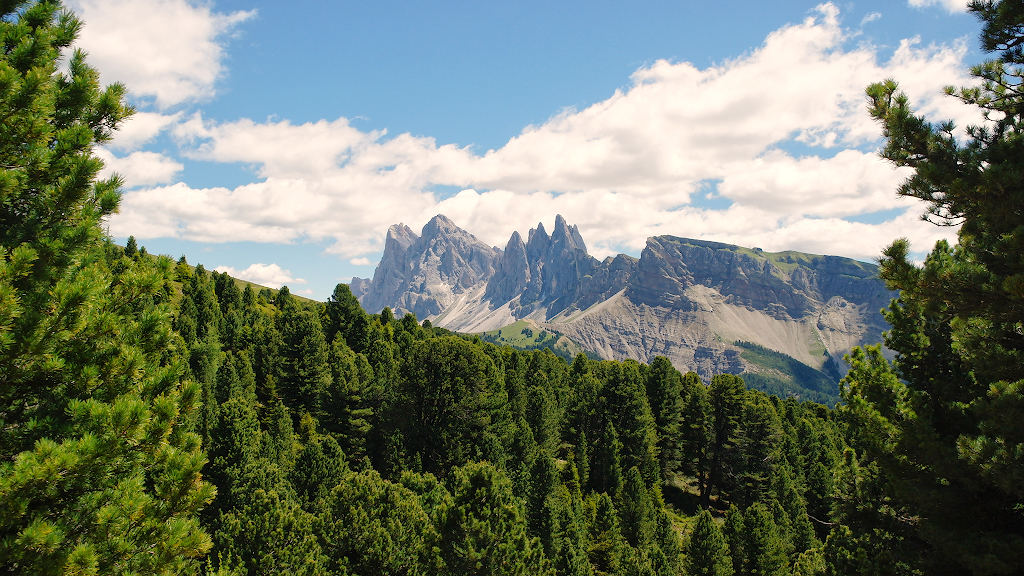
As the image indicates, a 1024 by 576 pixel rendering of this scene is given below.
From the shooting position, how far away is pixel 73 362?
24.0 feet

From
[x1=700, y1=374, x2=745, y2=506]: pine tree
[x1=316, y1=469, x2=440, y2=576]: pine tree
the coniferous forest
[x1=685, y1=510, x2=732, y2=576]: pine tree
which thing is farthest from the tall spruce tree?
[x1=700, y1=374, x2=745, y2=506]: pine tree

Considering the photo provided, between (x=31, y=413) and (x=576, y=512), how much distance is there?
34.0 m

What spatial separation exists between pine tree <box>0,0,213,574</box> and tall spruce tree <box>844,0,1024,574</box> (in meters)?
14.4

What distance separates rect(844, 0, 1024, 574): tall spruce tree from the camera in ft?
32.4

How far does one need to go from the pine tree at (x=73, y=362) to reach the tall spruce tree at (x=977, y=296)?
1445 cm

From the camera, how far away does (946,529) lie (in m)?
12.8

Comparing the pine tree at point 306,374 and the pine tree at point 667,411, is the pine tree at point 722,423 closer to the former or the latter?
the pine tree at point 667,411

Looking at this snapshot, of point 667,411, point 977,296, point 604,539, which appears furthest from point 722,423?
point 977,296

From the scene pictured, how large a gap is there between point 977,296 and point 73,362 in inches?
637

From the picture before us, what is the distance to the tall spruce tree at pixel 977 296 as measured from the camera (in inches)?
388

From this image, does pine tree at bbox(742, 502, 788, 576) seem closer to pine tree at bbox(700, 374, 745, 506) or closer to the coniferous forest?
the coniferous forest

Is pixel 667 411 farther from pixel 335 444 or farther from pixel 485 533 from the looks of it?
pixel 485 533

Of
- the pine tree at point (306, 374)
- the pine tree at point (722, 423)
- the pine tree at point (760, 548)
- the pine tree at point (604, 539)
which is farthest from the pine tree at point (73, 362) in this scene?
the pine tree at point (722, 423)

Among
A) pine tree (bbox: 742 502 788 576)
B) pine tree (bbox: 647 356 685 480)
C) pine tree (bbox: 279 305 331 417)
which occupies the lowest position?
pine tree (bbox: 742 502 788 576)
